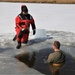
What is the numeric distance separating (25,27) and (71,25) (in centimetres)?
302

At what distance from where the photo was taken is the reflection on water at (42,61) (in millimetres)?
7570

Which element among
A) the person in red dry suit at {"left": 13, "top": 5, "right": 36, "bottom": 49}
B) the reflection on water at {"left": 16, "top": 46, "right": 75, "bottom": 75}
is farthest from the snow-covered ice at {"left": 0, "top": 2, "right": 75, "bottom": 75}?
the person in red dry suit at {"left": 13, "top": 5, "right": 36, "bottom": 49}

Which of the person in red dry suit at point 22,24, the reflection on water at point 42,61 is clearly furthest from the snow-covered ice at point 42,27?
the person in red dry suit at point 22,24

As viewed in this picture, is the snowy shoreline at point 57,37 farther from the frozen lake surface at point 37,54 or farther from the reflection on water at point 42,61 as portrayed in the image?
the reflection on water at point 42,61

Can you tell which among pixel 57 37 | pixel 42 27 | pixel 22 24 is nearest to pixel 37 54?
pixel 22 24

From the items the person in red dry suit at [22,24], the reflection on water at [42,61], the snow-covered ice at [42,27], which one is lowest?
the snow-covered ice at [42,27]

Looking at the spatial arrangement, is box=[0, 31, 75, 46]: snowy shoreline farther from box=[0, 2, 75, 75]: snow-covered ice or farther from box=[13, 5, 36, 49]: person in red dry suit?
box=[13, 5, 36, 49]: person in red dry suit

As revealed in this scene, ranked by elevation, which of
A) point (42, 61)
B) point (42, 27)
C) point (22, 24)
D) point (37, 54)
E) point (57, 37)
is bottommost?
point (42, 27)

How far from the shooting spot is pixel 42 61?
8188 millimetres

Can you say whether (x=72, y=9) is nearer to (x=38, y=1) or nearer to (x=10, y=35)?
(x=38, y=1)

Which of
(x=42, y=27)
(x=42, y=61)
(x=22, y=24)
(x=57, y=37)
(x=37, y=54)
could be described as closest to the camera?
(x=42, y=61)

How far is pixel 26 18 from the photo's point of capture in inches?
371

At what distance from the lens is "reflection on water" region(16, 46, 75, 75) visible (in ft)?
24.8

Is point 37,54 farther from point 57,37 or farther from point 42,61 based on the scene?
point 57,37
